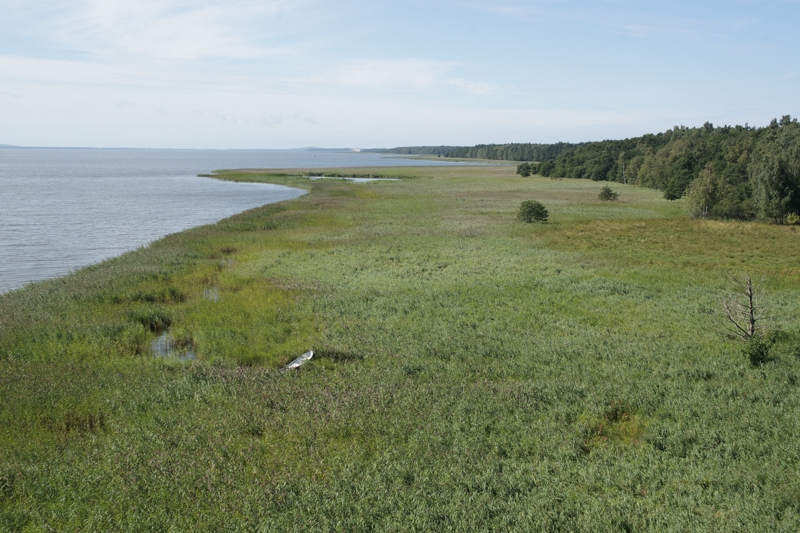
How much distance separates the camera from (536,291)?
949 inches

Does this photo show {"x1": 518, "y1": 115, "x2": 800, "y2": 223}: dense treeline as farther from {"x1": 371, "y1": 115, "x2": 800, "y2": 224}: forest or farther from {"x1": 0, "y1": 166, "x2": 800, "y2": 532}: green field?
{"x1": 0, "y1": 166, "x2": 800, "y2": 532}: green field

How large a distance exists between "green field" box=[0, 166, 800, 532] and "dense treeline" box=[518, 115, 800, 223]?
92.9 feet

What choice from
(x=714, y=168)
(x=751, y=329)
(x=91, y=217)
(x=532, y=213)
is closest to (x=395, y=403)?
(x=751, y=329)

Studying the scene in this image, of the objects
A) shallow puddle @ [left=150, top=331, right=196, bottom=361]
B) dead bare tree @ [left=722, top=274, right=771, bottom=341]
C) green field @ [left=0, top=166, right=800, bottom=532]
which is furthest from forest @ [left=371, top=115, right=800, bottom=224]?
shallow puddle @ [left=150, top=331, right=196, bottom=361]

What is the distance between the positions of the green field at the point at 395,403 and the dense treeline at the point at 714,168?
28.3 metres

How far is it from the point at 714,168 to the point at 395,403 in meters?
67.2

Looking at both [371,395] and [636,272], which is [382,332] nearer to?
[371,395]

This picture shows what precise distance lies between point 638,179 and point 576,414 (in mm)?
98680

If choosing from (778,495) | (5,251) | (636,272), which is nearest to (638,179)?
(636,272)

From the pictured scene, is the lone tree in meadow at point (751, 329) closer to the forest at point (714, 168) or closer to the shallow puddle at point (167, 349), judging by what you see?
the shallow puddle at point (167, 349)

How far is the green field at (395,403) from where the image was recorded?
8977 mm

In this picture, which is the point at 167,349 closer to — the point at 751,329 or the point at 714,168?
the point at 751,329

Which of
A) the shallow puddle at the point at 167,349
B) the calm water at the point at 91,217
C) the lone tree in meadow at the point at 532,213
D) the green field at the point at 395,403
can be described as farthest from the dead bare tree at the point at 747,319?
the lone tree in meadow at the point at 532,213

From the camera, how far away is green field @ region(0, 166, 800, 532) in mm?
8977
